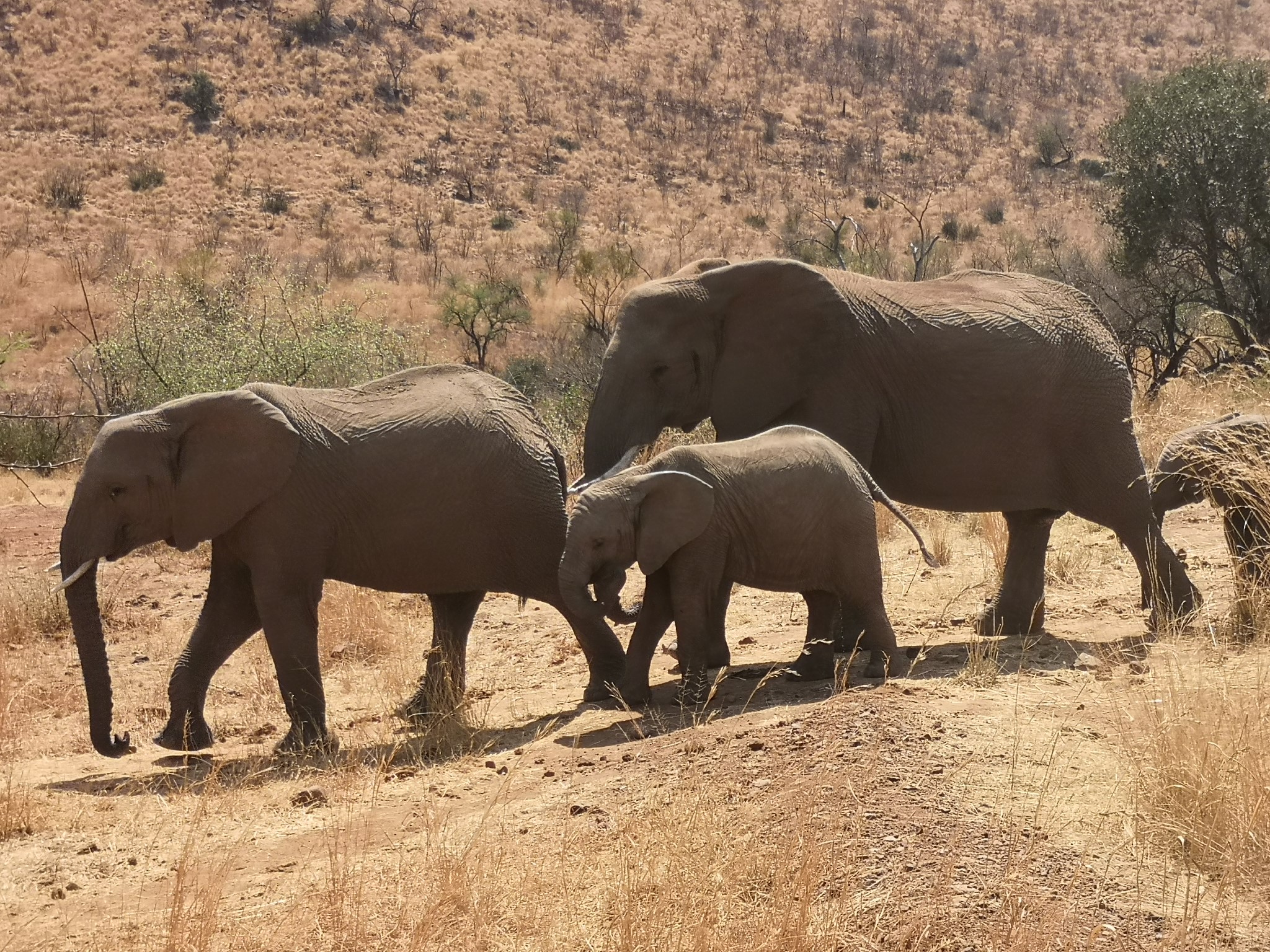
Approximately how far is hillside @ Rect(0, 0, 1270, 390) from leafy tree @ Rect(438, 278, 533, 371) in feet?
2.09

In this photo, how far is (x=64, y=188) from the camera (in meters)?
40.7

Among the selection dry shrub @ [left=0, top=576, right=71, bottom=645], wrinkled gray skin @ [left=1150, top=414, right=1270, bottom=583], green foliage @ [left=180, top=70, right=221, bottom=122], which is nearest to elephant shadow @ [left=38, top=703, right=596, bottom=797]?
wrinkled gray skin @ [left=1150, top=414, right=1270, bottom=583]

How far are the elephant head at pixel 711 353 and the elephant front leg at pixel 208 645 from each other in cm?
205

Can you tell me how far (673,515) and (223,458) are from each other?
7.77 ft

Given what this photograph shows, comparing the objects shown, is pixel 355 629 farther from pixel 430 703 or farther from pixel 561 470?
pixel 561 470

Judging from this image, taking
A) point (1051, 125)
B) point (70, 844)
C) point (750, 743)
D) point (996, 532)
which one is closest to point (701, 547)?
point (750, 743)

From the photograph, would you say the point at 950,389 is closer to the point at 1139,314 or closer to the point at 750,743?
the point at 750,743

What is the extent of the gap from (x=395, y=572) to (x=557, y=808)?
2628 millimetres

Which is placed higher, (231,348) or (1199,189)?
(1199,189)

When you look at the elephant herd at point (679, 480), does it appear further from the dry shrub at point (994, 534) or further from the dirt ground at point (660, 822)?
the dry shrub at point (994, 534)

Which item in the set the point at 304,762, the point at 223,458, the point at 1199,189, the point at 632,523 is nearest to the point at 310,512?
the point at 223,458

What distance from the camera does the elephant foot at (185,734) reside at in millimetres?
8336

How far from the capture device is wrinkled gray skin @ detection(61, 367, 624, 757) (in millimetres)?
7910

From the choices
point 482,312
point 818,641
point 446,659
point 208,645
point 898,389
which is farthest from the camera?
point 482,312
